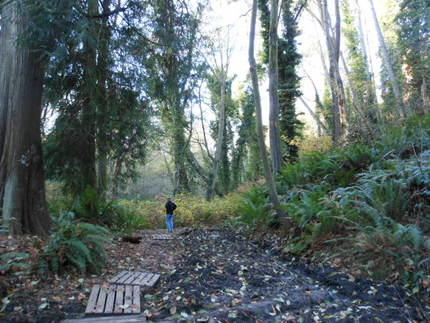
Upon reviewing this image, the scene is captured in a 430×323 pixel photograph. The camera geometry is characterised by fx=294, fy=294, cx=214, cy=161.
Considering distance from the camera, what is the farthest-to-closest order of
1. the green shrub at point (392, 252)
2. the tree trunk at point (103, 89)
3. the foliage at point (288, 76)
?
the foliage at point (288, 76), the tree trunk at point (103, 89), the green shrub at point (392, 252)

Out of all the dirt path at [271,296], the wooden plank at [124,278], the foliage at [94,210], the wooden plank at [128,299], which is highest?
the foliage at [94,210]

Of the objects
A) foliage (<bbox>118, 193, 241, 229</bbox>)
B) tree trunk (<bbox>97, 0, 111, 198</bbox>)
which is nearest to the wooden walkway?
tree trunk (<bbox>97, 0, 111, 198</bbox>)

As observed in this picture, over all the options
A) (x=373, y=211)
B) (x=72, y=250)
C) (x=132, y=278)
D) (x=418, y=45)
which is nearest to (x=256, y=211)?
(x=373, y=211)

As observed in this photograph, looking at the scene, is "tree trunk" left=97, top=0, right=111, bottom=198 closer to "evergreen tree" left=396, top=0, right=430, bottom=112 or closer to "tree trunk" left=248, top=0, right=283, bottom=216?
"tree trunk" left=248, top=0, right=283, bottom=216

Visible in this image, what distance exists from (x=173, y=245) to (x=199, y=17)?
531cm

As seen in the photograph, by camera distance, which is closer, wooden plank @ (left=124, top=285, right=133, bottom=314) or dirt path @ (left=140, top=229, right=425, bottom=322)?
dirt path @ (left=140, top=229, right=425, bottom=322)

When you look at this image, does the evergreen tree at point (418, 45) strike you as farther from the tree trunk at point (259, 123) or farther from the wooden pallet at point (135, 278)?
the wooden pallet at point (135, 278)

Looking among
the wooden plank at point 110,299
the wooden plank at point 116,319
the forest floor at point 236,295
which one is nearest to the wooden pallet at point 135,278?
the forest floor at point 236,295

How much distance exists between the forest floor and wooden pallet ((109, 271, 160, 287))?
4.2 inches

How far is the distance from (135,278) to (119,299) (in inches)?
30.1

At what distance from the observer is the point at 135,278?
4.05 m

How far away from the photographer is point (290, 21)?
1614cm

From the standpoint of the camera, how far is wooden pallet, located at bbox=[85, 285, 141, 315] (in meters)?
3.03

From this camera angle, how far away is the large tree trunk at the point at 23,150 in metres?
4.86
